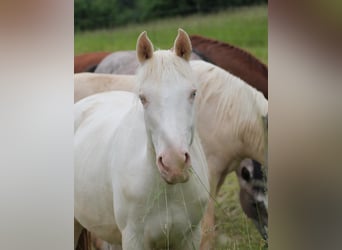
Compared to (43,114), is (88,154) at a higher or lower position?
lower

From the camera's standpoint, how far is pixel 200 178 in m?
2.37

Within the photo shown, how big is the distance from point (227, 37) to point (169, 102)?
1.83 ft

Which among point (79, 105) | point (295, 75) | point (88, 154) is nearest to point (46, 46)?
point (79, 105)

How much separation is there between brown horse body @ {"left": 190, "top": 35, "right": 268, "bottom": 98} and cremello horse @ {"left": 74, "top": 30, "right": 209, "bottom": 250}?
0.29 metres

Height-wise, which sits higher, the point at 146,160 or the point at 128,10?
the point at 128,10

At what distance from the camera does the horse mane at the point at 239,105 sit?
98.3 inches

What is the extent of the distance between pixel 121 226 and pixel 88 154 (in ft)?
1.22

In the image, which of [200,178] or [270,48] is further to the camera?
[270,48]

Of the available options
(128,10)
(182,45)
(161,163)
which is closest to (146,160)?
(161,163)

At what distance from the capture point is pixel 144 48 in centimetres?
226

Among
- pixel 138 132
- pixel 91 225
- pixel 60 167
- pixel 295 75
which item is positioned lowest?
pixel 91 225

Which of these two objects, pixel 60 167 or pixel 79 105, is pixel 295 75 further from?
pixel 60 167

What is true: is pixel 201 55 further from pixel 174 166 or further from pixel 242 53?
pixel 174 166

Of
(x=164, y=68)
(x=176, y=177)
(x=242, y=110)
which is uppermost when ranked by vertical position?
(x=164, y=68)
